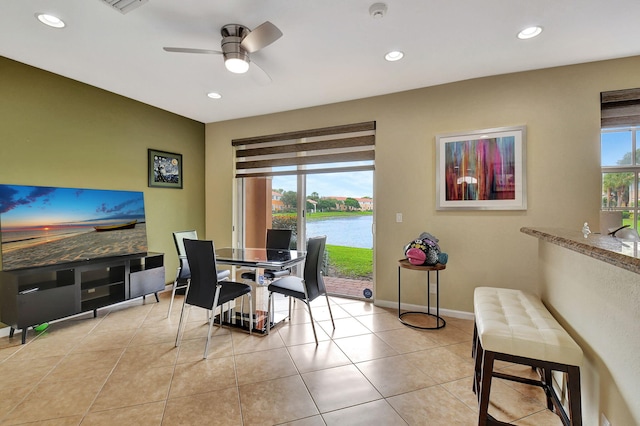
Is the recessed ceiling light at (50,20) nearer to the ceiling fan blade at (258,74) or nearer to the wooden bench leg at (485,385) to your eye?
the ceiling fan blade at (258,74)

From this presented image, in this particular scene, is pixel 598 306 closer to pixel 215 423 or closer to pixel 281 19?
pixel 215 423

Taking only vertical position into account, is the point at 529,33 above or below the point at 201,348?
above

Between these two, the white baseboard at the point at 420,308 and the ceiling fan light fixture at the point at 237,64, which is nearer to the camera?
the ceiling fan light fixture at the point at 237,64

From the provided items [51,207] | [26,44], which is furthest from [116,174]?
[26,44]

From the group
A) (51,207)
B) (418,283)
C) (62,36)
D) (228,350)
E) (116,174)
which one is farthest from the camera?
(116,174)

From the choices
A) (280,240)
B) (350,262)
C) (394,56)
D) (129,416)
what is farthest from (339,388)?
(394,56)

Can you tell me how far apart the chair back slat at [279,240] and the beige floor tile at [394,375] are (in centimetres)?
186

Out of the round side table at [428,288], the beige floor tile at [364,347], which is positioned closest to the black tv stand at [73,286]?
the beige floor tile at [364,347]

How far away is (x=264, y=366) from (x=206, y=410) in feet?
1.82

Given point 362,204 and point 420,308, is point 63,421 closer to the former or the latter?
point 420,308

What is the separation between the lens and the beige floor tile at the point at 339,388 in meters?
1.85

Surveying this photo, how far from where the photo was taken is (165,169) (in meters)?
4.27

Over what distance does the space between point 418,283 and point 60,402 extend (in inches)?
131

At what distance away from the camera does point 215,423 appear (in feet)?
5.49
